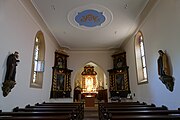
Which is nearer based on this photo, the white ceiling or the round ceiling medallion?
the white ceiling

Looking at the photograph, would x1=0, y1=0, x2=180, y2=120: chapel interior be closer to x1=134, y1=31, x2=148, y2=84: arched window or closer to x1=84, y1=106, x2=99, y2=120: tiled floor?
x1=134, y1=31, x2=148, y2=84: arched window

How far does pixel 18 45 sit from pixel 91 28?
11.4 ft

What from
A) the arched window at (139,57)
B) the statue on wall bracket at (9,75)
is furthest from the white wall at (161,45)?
the statue on wall bracket at (9,75)

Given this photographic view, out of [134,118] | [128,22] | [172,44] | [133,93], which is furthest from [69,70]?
[134,118]

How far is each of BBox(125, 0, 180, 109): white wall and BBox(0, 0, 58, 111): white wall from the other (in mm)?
4382

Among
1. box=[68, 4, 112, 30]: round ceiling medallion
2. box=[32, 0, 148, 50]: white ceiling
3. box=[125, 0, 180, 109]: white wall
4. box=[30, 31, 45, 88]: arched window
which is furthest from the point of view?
box=[30, 31, 45, 88]: arched window

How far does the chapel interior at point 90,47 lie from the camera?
160 inches

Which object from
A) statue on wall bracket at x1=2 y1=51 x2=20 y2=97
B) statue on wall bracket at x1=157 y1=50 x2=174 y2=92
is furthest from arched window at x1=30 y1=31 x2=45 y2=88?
statue on wall bracket at x1=157 y1=50 x2=174 y2=92

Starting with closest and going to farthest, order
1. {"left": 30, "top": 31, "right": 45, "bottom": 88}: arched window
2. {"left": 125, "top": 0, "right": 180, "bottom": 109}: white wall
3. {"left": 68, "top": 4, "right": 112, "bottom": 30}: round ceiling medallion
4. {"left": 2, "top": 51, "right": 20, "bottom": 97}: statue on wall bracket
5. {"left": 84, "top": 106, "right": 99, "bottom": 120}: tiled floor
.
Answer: {"left": 2, "top": 51, "right": 20, "bottom": 97}: statue on wall bracket → {"left": 125, "top": 0, "right": 180, "bottom": 109}: white wall → {"left": 68, "top": 4, "right": 112, "bottom": 30}: round ceiling medallion → {"left": 30, "top": 31, "right": 45, "bottom": 88}: arched window → {"left": 84, "top": 106, "right": 99, "bottom": 120}: tiled floor

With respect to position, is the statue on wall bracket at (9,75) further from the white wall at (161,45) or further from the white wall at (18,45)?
the white wall at (161,45)

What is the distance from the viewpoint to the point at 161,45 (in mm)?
4699

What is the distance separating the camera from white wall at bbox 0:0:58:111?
3.81m

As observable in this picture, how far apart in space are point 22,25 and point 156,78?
4.78 metres

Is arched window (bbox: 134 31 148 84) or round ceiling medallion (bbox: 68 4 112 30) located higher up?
round ceiling medallion (bbox: 68 4 112 30)
